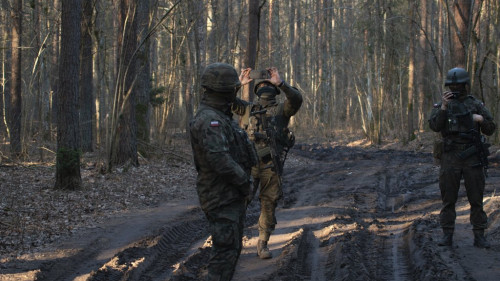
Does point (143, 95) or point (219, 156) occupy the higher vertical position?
point (143, 95)

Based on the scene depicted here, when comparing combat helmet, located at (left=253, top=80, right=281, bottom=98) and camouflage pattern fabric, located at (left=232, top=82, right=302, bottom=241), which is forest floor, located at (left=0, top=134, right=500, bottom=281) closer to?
camouflage pattern fabric, located at (left=232, top=82, right=302, bottom=241)

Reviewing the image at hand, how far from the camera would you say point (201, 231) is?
8977mm

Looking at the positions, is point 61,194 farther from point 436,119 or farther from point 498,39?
point 498,39

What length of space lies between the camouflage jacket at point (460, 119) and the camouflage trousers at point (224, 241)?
11.6 ft

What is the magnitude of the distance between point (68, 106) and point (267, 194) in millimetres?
6428

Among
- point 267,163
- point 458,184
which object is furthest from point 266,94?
point 458,184

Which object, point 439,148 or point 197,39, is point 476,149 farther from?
point 197,39

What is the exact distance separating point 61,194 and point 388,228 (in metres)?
6.48

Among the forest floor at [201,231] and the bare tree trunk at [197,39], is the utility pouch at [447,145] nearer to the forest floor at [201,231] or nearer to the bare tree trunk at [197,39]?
the forest floor at [201,231]

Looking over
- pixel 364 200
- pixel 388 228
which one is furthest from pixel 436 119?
pixel 364 200

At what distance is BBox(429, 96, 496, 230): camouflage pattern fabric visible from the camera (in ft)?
22.6

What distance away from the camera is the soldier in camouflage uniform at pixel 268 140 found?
6945mm

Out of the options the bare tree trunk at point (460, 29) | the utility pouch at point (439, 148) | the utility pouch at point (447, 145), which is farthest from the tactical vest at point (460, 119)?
the bare tree trunk at point (460, 29)

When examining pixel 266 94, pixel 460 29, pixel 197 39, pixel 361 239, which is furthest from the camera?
pixel 197 39
